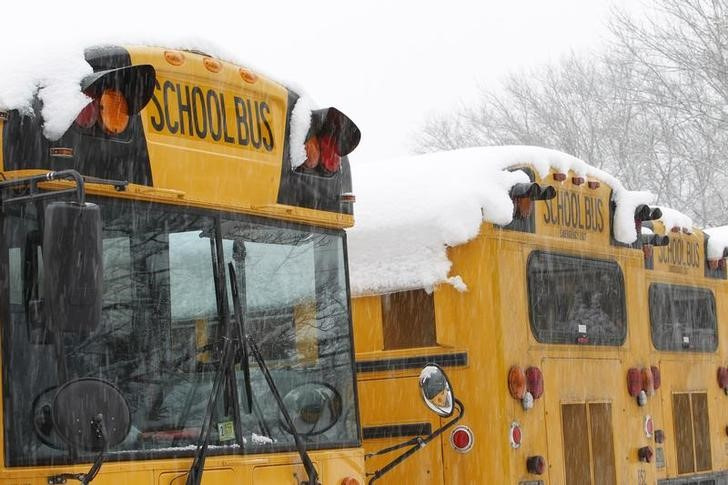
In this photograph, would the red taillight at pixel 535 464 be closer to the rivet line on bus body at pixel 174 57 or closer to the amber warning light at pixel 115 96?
the rivet line on bus body at pixel 174 57

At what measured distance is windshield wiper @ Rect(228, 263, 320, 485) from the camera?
4523 mm

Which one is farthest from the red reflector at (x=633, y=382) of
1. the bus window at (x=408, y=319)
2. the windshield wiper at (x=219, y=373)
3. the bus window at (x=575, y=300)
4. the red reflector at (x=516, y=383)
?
the windshield wiper at (x=219, y=373)

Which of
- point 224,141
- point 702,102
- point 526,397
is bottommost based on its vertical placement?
point 526,397

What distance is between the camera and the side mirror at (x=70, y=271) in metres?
3.56

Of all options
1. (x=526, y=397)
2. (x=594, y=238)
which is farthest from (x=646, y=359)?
(x=526, y=397)

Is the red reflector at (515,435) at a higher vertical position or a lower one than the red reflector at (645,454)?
higher

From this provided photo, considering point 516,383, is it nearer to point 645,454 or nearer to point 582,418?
point 582,418

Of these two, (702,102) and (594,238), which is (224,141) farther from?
(702,102)

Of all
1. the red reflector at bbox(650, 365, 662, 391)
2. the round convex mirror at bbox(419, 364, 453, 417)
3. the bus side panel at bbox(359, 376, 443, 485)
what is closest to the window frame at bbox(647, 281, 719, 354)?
the red reflector at bbox(650, 365, 662, 391)

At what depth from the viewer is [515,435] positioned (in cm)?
622

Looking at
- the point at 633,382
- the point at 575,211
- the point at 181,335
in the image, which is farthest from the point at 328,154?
the point at 633,382

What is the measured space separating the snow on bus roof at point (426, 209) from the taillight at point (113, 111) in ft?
8.03

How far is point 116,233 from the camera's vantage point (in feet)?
13.6

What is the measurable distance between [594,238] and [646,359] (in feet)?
3.04
